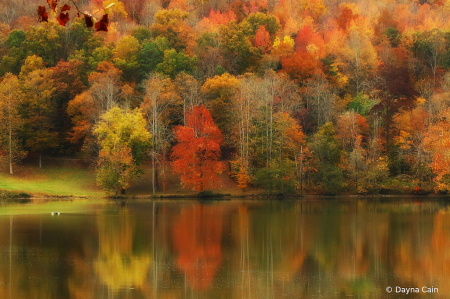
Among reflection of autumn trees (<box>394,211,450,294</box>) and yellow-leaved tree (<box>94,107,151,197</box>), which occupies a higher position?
yellow-leaved tree (<box>94,107,151,197</box>)

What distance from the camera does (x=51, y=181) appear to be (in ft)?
178

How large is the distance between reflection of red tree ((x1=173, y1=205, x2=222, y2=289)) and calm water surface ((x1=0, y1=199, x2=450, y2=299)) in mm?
42

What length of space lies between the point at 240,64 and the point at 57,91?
2576cm

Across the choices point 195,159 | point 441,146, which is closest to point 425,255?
point 441,146

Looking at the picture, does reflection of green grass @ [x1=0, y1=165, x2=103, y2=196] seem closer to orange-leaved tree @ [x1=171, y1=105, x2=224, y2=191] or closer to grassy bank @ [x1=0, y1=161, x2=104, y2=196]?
grassy bank @ [x1=0, y1=161, x2=104, y2=196]

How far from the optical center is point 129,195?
5094 centimetres

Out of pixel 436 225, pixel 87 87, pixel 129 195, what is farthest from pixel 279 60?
pixel 436 225

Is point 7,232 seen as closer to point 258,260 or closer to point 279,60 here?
point 258,260

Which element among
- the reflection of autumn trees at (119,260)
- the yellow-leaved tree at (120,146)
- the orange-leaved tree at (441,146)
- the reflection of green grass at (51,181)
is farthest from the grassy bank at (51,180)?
the orange-leaved tree at (441,146)

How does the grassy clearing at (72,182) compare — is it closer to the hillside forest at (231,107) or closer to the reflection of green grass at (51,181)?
the reflection of green grass at (51,181)

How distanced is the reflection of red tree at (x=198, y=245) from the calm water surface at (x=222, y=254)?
0.04 m

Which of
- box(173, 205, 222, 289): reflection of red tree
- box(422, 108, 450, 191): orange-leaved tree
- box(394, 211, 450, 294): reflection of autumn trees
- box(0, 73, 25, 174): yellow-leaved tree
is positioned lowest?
box(394, 211, 450, 294): reflection of autumn trees

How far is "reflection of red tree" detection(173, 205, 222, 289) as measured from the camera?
17.5m

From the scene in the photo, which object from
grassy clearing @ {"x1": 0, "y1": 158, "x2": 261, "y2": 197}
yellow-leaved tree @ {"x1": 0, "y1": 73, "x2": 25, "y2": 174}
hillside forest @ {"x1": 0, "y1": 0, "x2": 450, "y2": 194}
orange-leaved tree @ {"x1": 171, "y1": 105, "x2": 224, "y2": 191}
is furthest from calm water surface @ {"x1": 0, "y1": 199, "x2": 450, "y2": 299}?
yellow-leaved tree @ {"x1": 0, "y1": 73, "x2": 25, "y2": 174}
